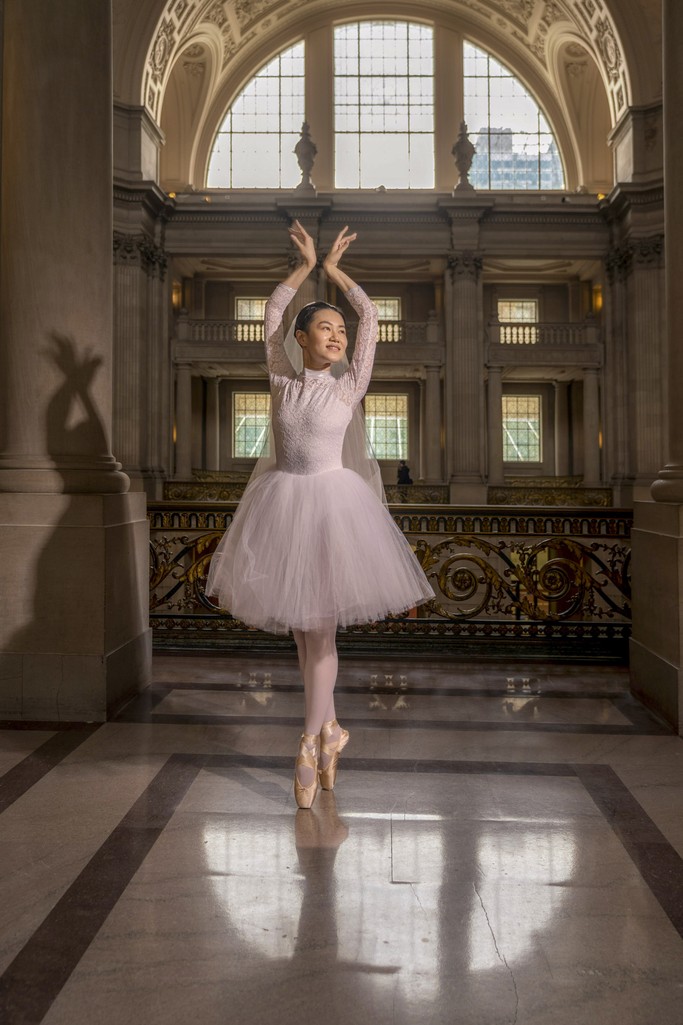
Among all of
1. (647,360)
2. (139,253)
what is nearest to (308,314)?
(139,253)

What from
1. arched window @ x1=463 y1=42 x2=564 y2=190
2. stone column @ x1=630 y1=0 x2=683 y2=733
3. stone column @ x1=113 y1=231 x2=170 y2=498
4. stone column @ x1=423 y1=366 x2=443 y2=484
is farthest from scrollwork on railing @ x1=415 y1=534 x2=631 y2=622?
arched window @ x1=463 y1=42 x2=564 y2=190

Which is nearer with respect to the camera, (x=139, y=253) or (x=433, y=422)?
(x=139, y=253)

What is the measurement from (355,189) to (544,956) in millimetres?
28978

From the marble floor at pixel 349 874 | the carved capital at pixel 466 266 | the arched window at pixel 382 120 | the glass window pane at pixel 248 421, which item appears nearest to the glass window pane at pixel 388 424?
the glass window pane at pixel 248 421

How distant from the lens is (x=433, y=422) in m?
27.5

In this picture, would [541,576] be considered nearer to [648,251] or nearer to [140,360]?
[140,360]

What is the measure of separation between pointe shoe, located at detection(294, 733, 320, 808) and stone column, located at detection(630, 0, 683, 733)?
239 centimetres

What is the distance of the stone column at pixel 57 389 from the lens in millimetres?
5043

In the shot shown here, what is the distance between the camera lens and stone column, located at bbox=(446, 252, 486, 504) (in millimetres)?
25375

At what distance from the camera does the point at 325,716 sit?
12.3 feet

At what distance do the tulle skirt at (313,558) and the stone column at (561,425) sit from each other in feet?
94.3

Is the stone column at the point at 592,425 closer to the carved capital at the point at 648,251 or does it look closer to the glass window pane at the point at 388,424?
the carved capital at the point at 648,251

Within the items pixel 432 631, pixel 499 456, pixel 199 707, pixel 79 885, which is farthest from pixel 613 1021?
pixel 499 456

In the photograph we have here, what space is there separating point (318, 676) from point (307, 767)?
399mm
